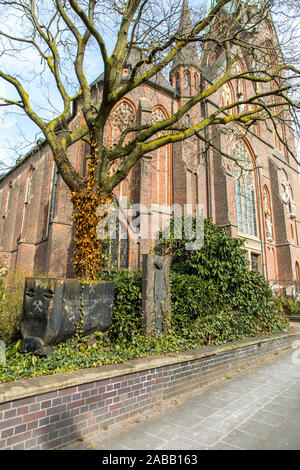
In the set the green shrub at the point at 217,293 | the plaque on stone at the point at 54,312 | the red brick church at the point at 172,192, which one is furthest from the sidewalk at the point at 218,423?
the red brick church at the point at 172,192

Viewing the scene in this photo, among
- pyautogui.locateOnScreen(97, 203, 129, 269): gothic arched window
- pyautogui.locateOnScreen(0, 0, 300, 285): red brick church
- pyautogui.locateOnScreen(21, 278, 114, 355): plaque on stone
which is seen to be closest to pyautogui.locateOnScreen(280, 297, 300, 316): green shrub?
pyautogui.locateOnScreen(0, 0, 300, 285): red brick church

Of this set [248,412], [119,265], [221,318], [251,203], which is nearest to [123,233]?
[119,265]

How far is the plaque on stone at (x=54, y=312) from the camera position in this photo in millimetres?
3654

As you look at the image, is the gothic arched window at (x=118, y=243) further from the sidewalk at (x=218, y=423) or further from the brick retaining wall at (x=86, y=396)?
the sidewalk at (x=218, y=423)

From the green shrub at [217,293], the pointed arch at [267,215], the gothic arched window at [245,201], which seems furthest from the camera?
the pointed arch at [267,215]

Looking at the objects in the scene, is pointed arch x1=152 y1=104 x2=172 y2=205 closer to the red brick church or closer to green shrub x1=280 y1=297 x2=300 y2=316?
the red brick church

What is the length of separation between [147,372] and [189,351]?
1.10 meters

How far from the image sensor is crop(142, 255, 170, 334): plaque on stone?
4836 mm

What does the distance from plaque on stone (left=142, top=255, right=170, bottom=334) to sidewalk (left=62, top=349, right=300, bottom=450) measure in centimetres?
121

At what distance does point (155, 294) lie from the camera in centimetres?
500

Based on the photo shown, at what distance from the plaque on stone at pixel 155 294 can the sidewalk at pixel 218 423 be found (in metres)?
1.21

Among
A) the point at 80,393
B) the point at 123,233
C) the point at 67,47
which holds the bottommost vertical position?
the point at 80,393

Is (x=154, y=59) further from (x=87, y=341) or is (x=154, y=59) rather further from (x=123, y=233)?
(x=123, y=233)

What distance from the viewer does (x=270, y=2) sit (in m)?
6.36
